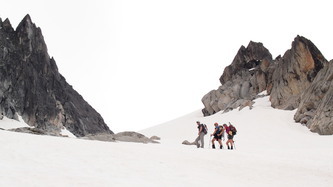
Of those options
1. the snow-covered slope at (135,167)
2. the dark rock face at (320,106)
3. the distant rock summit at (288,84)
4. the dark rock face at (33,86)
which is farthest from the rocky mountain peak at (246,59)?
the snow-covered slope at (135,167)

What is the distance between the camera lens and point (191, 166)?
14.4m

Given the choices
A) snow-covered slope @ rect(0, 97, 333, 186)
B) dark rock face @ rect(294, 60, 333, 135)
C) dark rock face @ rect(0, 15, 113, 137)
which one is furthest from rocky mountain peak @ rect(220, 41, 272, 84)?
snow-covered slope @ rect(0, 97, 333, 186)

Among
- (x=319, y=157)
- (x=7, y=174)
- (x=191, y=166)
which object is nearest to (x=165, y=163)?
(x=191, y=166)

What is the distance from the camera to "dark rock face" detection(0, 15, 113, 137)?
81.4 m

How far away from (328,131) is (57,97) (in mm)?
87868

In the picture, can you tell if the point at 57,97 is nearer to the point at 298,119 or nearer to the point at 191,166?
the point at 298,119

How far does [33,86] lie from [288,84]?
2602 inches

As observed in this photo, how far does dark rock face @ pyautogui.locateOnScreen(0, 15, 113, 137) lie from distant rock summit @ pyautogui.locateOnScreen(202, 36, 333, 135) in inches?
1735

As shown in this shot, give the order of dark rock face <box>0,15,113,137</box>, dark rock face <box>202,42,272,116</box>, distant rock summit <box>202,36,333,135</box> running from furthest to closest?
dark rock face <box>0,15,113,137</box>, dark rock face <box>202,42,272,116</box>, distant rock summit <box>202,36,333,135</box>

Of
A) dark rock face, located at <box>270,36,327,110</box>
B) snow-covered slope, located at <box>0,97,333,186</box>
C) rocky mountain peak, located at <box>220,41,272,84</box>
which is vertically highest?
rocky mountain peak, located at <box>220,41,272,84</box>

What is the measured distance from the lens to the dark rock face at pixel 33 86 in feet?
267

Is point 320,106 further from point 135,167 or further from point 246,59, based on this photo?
point 246,59

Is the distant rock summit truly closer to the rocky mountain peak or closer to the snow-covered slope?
the rocky mountain peak

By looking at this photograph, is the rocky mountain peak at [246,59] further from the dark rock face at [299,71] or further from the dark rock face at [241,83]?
the dark rock face at [299,71]
